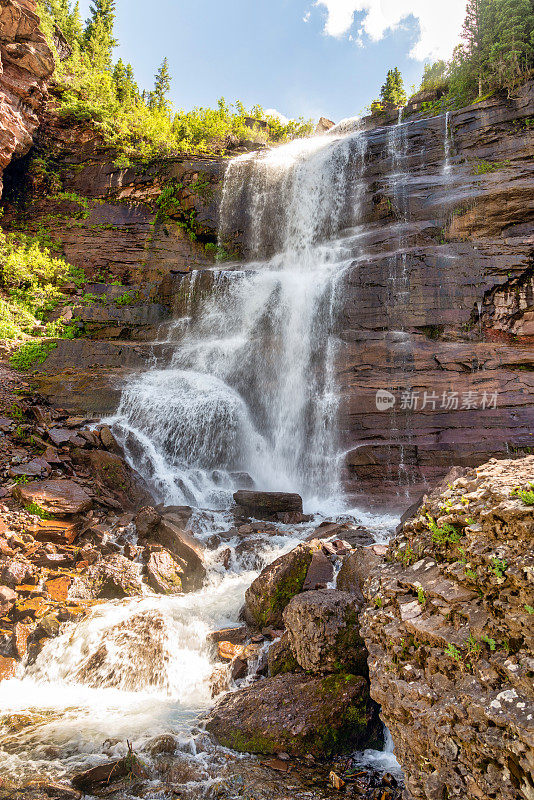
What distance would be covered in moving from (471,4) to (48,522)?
26137 millimetres

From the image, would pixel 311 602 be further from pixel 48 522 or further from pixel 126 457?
pixel 126 457

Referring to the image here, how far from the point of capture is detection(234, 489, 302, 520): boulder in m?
10.7

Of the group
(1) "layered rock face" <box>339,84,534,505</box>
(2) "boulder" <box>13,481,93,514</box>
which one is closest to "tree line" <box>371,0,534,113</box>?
(1) "layered rock face" <box>339,84,534,505</box>

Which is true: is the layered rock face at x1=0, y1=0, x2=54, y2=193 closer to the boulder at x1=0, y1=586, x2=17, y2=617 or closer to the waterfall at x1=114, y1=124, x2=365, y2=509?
the waterfall at x1=114, y1=124, x2=365, y2=509

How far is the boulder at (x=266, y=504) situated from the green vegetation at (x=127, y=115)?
20300 mm

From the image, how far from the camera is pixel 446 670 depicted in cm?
238

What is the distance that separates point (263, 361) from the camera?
15852mm

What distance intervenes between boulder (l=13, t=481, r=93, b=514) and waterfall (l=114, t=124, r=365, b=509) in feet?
8.69

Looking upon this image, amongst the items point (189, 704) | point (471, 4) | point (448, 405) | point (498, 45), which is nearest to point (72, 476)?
point (189, 704)

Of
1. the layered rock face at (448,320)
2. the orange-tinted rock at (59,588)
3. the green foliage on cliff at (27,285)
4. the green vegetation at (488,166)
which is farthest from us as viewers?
the green foliage on cliff at (27,285)

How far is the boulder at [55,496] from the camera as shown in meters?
8.21

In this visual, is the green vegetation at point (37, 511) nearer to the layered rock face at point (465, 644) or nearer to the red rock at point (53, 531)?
the red rock at point (53, 531)

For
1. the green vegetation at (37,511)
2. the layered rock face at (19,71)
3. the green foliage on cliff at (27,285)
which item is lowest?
the green vegetation at (37,511)

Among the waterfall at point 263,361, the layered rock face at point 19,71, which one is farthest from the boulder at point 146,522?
the layered rock face at point 19,71
